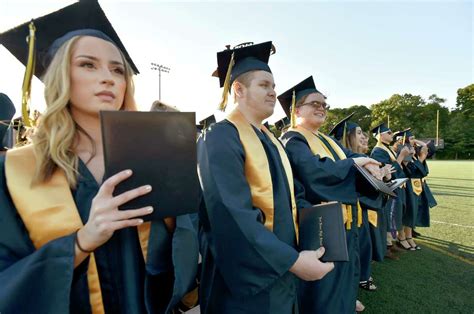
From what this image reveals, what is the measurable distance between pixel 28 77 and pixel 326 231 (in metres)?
1.65

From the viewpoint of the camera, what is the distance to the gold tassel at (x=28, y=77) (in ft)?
3.76

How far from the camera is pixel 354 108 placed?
6381 cm

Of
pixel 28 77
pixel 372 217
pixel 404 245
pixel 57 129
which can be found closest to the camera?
pixel 57 129

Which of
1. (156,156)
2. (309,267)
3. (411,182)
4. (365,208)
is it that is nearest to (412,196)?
(411,182)

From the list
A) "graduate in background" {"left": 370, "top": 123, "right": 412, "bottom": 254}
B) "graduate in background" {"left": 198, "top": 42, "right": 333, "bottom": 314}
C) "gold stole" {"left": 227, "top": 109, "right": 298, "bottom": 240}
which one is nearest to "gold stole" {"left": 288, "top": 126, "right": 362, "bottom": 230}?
"graduate in background" {"left": 198, "top": 42, "right": 333, "bottom": 314}

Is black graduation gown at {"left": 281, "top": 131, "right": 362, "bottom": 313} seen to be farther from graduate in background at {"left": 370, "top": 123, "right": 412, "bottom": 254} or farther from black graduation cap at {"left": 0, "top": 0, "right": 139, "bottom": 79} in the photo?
graduate in background at {"left": 370, "top": 123, "right": 412, "bottom": 254}

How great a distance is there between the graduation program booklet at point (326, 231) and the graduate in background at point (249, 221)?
2.2 inches

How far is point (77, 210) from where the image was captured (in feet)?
3.17

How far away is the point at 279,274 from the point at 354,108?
68981 mm

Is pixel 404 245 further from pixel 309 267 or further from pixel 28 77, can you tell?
pixel 28 77

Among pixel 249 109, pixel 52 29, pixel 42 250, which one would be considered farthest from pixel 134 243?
pixel 249 109

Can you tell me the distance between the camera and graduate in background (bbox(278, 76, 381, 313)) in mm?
2297

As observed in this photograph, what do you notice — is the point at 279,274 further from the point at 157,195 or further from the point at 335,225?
the point at 157,195

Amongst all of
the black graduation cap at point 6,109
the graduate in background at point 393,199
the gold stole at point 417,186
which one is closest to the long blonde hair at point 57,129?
the black graduation cap at point 6,109
